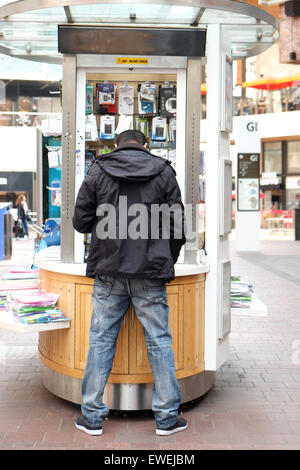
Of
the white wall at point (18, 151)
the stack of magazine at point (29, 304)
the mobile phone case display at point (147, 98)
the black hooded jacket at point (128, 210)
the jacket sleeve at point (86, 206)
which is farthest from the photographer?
the white wall at point (18, 151)

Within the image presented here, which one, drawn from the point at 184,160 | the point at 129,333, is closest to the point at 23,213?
the point at 184,160

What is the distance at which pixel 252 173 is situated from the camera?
17469 mm

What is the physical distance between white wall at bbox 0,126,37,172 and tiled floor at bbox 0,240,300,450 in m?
19.4

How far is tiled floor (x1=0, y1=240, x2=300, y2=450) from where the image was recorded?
3.73 meters

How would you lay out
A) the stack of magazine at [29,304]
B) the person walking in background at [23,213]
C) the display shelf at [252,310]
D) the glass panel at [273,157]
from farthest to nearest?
the glass panel at [273,157] < the person walking in background at [23,213] < the display shelf at [252,310] < the stack of magazine at [29,304]

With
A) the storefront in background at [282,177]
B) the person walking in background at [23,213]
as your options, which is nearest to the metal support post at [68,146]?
the person walking in background at [23,213]

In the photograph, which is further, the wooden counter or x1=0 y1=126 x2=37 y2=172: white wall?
x1=0 y1=126 x2=37 y2=172: white wall

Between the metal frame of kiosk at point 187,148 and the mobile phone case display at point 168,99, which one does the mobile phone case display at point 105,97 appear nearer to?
the metal frame of kiosk at point 187,148

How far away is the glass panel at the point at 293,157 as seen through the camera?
3098cm

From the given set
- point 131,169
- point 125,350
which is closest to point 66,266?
point 125,350

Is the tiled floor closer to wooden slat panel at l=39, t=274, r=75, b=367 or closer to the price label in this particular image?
wooden slat panel at l=39, t=274, r=75, b=367

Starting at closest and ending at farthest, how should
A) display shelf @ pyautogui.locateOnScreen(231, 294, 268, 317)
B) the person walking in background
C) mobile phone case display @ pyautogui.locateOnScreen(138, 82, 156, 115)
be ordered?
1. display shelf @ pyautogui.locateOnScreen(231, 294, 268, 317)
2. mobile phone case display @ pyautogui.locateOnScreen(138, 82, 156, 115)
3. the person walking in background

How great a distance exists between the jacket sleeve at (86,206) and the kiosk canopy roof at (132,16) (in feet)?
3.99

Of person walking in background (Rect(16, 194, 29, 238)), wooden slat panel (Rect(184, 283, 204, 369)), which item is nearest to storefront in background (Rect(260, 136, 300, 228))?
person walking in background (Rect(16, 194, 29, 238))
